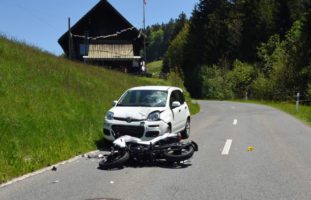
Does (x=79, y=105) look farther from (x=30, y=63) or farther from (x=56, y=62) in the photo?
(x=56, y=62)

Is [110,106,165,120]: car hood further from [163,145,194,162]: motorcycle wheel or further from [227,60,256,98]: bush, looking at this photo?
[227,60,256,98]: bush

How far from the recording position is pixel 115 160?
31.4ft

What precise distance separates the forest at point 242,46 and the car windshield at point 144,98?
4608 cm

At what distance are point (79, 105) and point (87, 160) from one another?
5.68 m

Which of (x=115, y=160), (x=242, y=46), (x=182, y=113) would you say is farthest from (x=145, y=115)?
(x=242, y=46)

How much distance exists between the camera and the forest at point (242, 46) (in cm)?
6278

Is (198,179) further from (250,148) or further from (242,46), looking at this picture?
(242,46)

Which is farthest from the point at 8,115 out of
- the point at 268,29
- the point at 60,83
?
the point at 268,29

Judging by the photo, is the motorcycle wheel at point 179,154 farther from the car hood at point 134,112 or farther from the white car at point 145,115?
the car hood at point 134,112

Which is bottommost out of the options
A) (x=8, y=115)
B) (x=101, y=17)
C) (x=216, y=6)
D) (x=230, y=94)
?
(x=230, y=94)

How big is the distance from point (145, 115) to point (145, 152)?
2.21 metres

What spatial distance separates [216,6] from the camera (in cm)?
9169

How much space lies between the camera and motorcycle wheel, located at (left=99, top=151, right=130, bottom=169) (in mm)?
9492

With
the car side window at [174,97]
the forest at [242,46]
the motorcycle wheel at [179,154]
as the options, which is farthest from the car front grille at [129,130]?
the forest at [242,46]
